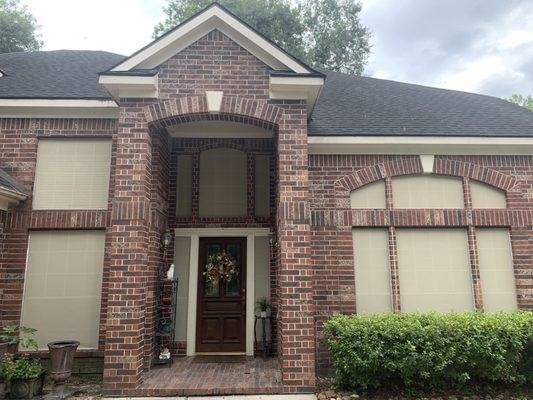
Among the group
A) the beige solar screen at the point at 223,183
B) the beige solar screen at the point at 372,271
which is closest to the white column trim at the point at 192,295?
the beige solar screen at the point at 223,183

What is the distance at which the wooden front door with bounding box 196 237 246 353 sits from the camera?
7.00 metres

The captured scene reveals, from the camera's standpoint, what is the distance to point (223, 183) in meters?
7.39

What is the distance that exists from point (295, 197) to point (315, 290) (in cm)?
183

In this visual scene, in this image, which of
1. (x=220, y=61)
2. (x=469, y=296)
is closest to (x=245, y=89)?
(x=220, y=61)

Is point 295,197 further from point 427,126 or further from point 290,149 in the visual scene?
point 427,126

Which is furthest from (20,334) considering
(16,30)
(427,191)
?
(16,30)

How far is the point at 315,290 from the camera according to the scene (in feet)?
20.6

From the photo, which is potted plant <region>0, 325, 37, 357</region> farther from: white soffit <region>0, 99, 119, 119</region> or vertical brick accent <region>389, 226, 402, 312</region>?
vertical brick accent <region>389, 226, 402, 312</region>

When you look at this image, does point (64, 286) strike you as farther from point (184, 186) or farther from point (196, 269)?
point (184, 186)

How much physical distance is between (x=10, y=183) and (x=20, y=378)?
3.14 metres

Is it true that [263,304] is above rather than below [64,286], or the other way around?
below

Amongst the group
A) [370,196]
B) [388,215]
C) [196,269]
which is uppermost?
[370,196]

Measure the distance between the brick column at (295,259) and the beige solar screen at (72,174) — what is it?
3330 millimetres

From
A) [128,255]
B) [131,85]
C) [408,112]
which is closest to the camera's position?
[128,255]
